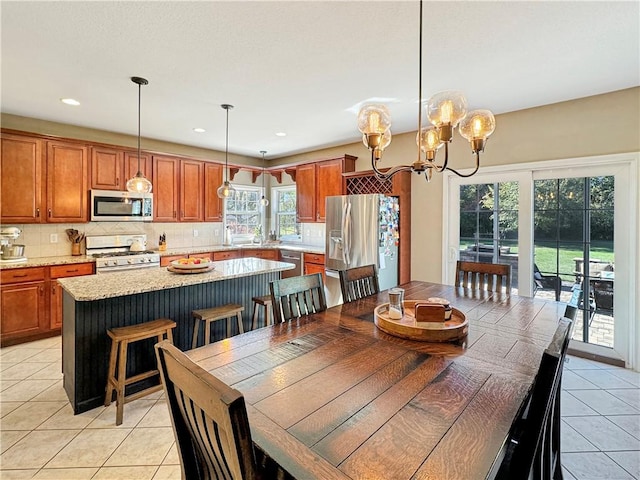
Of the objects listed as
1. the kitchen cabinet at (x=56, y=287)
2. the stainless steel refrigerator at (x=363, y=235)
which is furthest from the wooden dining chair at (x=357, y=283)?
the kitchen cabinet at (x=56, y=287)

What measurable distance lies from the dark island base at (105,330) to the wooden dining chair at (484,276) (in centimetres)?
232

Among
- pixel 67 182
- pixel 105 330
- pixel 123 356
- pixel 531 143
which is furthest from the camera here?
pixel 67 182

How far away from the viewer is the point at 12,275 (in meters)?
3.40

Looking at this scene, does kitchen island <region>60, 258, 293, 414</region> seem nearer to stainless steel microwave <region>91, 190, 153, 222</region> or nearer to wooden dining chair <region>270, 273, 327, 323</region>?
wooden dining chair <region>270, 273, 327, 323</region>

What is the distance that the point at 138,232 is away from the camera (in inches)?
189

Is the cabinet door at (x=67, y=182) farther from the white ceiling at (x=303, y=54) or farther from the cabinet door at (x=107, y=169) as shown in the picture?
the white ceiling at (x=303, y=54)

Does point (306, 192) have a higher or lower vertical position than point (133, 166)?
lower

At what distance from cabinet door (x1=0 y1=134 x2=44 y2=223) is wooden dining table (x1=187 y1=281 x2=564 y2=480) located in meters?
3.68

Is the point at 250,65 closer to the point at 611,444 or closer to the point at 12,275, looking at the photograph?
the point at 12,275

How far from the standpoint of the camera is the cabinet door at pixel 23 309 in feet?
11.2

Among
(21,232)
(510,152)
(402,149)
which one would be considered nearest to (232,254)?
(21,232)

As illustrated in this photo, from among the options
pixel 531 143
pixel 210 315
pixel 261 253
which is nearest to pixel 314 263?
pixel 261 253

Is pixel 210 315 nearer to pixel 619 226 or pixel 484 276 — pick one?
pixel 484 276

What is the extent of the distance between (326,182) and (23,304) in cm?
408
